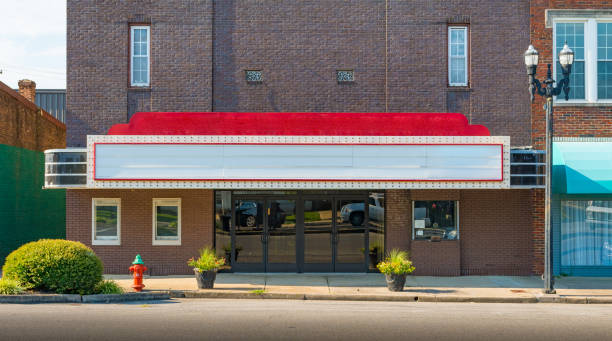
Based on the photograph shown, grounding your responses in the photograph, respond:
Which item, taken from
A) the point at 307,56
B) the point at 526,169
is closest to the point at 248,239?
the point at 307,56

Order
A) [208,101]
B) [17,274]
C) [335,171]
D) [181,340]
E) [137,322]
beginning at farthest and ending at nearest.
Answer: [208,101], [335,171], [17,274], [137,322], [181,340]

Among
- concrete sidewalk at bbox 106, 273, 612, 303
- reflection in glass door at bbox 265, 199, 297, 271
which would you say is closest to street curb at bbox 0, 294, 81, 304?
concrete sidewalk at bbox 106, 273, 612, 303

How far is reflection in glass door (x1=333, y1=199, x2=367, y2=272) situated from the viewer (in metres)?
16.3

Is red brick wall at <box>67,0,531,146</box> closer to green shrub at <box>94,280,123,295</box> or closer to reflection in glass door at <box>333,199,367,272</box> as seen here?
A: reflection in glass door at <box>333,199,367,272</box>

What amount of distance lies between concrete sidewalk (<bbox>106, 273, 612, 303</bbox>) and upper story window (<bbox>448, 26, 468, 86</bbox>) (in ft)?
18.9

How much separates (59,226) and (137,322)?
13618 millimetres

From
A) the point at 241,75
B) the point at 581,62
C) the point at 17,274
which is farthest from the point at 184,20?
the point at 581,62

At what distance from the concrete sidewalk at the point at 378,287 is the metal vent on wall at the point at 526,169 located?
8.82ft

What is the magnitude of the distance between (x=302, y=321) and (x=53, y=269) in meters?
5.76

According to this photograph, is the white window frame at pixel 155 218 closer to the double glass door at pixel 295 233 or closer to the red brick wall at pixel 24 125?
the double glass door at pixel 295 233

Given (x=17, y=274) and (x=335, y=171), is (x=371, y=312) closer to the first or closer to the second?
(x=335, y=171)

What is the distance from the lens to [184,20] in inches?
630

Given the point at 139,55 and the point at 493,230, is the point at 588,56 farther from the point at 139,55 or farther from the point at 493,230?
the point at 139,55

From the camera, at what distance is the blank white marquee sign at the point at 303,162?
1412 centimetres
